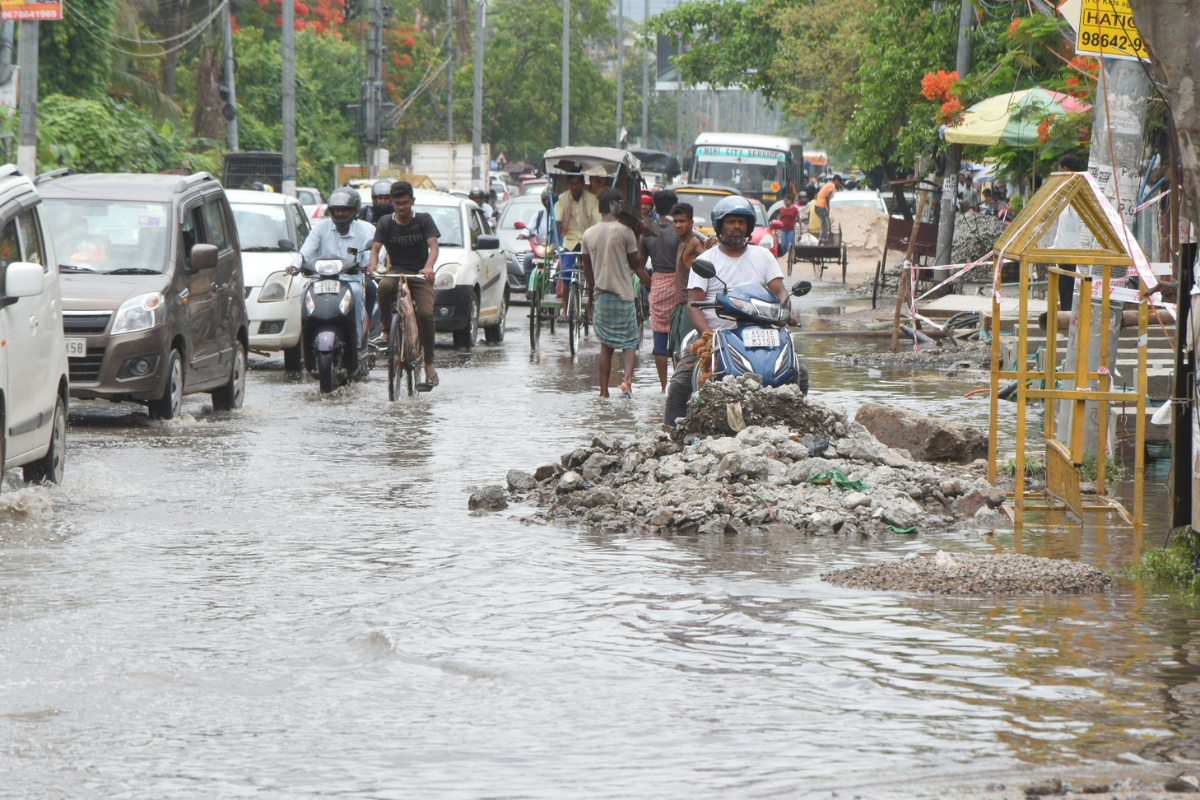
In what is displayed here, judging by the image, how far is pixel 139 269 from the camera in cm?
1245

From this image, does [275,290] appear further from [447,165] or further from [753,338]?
[447,165]

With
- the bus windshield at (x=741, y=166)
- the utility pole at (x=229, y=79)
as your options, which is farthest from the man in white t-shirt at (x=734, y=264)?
the bus windshield at (x=741, y=166)

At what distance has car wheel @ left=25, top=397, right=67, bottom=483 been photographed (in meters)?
9.17

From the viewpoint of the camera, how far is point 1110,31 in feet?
27.6

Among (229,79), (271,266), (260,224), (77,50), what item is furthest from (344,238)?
(229,79)

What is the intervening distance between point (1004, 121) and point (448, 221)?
6.59 meters

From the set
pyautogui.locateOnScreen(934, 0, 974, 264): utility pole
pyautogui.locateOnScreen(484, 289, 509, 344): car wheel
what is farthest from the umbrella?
pyautogui.locateOnScreen(484, 289, 509, 344): car wheel

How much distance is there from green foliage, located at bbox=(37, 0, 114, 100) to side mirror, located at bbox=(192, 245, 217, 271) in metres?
21.9

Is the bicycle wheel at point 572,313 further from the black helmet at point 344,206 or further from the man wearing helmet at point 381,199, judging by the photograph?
the black helmet at point 344,206

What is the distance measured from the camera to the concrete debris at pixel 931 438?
10.7m

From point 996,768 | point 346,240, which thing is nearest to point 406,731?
point 996,768

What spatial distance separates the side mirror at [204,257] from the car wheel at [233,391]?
132 centimetres

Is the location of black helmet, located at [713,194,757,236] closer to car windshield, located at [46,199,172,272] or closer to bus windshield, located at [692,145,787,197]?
car windshield, located at [46,199,172,272]

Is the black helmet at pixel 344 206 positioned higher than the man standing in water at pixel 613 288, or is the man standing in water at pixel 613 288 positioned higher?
the black helmet at pixel 344 206
